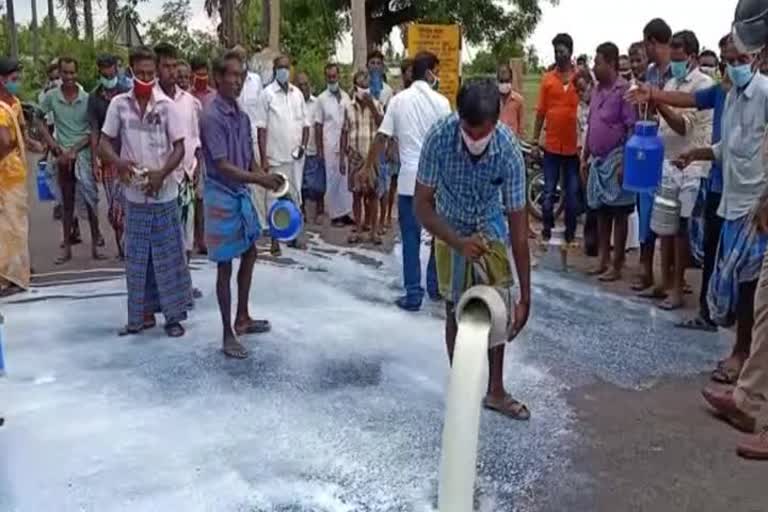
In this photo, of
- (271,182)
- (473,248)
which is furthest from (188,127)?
(473,248)

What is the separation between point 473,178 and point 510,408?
113cm

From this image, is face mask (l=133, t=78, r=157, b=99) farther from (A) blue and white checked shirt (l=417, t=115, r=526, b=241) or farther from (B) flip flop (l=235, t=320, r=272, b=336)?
(A) blue and white checked shirt (l=417, t=115, r=526, b=241)

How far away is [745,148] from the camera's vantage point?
5.08 meters

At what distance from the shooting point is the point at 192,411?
4617 mm

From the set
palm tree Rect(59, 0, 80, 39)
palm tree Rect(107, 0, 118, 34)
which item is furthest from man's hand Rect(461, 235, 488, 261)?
palm tree Rect(59, 0, 80, 39)

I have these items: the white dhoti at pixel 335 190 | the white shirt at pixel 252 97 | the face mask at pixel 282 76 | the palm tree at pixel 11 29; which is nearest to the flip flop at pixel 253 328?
the white shirt at pixel 252 97

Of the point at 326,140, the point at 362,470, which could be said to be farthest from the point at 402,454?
the point at 326,140

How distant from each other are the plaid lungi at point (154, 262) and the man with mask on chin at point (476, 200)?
2050mm

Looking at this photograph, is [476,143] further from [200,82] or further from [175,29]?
[175,29]

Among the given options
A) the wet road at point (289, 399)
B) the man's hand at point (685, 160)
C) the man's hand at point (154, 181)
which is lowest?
the wet road at point (289, 399)

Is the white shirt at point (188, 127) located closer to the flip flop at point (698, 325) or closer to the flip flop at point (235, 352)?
the flip flop at point (235, 352)

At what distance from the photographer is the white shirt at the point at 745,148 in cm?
500

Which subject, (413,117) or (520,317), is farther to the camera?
(413,117)

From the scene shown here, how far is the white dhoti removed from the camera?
10.2 m
